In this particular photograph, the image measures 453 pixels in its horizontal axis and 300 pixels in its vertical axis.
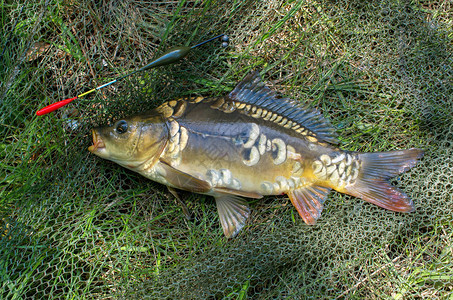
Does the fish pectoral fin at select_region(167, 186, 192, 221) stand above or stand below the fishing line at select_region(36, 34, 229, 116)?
below

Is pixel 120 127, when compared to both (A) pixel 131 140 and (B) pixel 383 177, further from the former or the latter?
(B) pixel 383 177

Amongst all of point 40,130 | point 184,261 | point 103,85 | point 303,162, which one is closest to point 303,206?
point 303,162

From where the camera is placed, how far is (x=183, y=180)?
2141mm

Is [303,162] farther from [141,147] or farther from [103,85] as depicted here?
[103,85]

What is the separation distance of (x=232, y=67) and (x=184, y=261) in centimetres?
140

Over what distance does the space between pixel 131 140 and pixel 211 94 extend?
0.74 m

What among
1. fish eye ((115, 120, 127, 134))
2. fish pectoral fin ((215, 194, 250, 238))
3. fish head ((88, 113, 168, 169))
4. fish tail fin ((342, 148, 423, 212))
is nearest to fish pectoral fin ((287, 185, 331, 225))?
fish tail fin ((342, 148, 423, 212))

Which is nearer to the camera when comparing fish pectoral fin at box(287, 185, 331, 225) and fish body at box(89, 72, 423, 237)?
fish body at box(89, 72, 423, 237)

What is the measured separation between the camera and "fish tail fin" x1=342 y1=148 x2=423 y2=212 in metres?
2.23

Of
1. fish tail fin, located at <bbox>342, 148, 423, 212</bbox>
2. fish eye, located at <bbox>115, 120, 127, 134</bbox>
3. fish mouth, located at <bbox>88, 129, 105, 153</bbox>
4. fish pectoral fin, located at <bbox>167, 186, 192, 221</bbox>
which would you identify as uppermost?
fish tail fin, located at <bbox>342, 148, 423, 212</bbox>

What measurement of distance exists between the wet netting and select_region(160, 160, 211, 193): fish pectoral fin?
10.9 inches

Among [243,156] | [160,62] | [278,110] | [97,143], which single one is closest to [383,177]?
[278,110]

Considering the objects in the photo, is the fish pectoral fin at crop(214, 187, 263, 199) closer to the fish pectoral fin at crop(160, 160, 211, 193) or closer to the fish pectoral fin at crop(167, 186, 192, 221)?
the fish pectoral fin at crop(160, 160, 211, 193)

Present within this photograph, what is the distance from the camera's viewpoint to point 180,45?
2.42 metres
